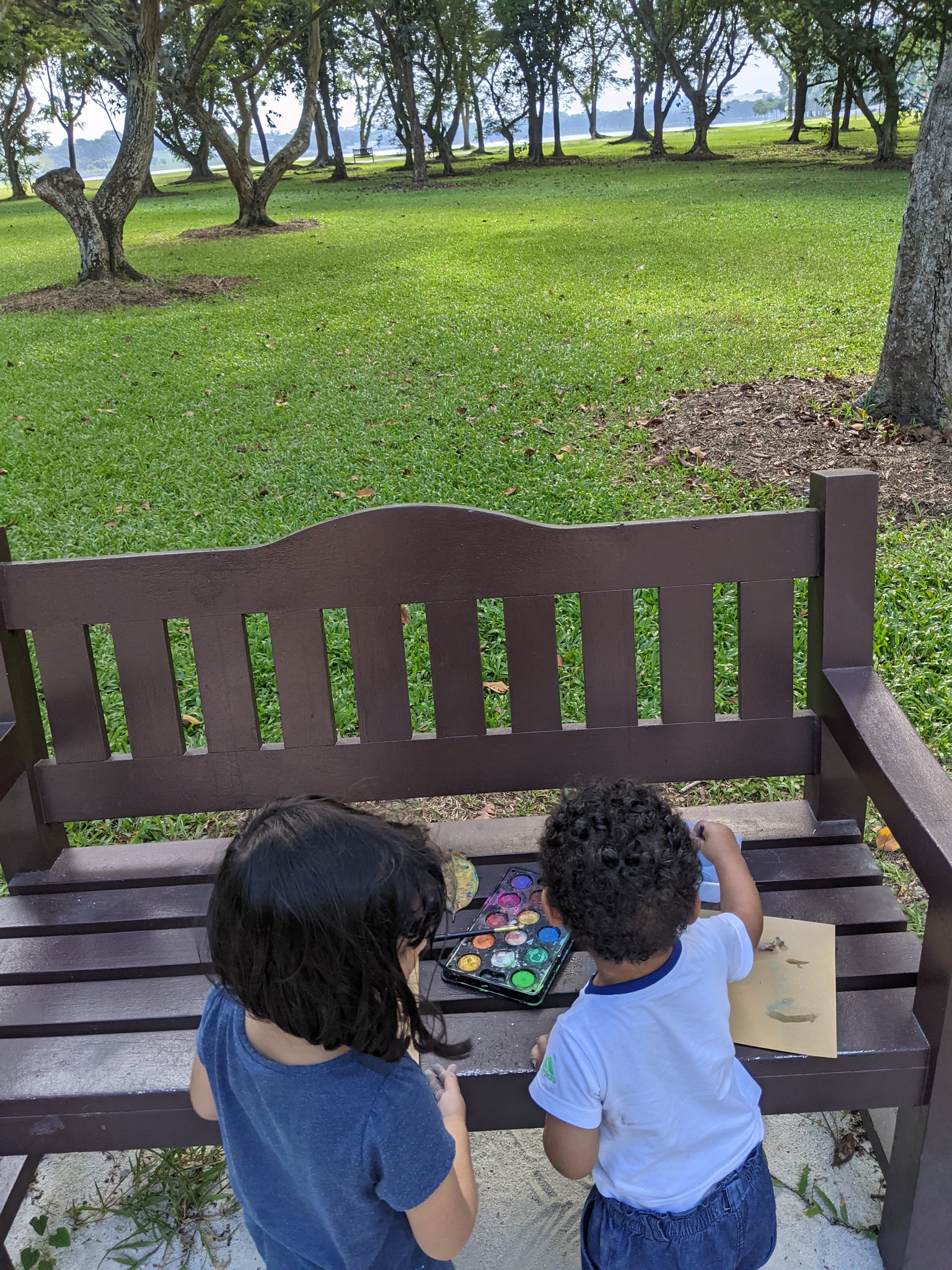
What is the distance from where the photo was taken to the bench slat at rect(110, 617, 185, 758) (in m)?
2.42

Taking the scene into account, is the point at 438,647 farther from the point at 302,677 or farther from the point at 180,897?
the point at 180,897

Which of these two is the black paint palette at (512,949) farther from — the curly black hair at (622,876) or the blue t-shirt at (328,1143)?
the blue t-shirt at (328,1143)

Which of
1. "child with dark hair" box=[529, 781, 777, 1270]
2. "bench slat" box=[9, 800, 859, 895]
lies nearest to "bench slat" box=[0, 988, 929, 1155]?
"child with dark hair" box=[529, 781, 777, 1270]

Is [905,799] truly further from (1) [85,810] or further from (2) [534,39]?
(2) [534,39]

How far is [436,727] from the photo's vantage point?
8.13ft

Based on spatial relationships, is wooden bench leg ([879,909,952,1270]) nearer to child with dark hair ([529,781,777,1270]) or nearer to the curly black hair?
child with dark hair ([529,781,777,1270])

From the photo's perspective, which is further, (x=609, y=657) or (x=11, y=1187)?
(x=609, y=657)

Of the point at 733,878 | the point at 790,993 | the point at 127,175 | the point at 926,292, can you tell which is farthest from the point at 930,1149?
the point at 127,175

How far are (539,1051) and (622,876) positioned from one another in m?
0.44

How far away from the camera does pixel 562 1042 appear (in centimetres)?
164

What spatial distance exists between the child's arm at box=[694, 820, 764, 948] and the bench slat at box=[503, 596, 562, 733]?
515 mm

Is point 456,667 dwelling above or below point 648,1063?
above

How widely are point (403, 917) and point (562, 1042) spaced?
468 mm

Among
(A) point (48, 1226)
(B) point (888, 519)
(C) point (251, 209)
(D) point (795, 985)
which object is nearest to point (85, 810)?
(A) point (48, 1226)
